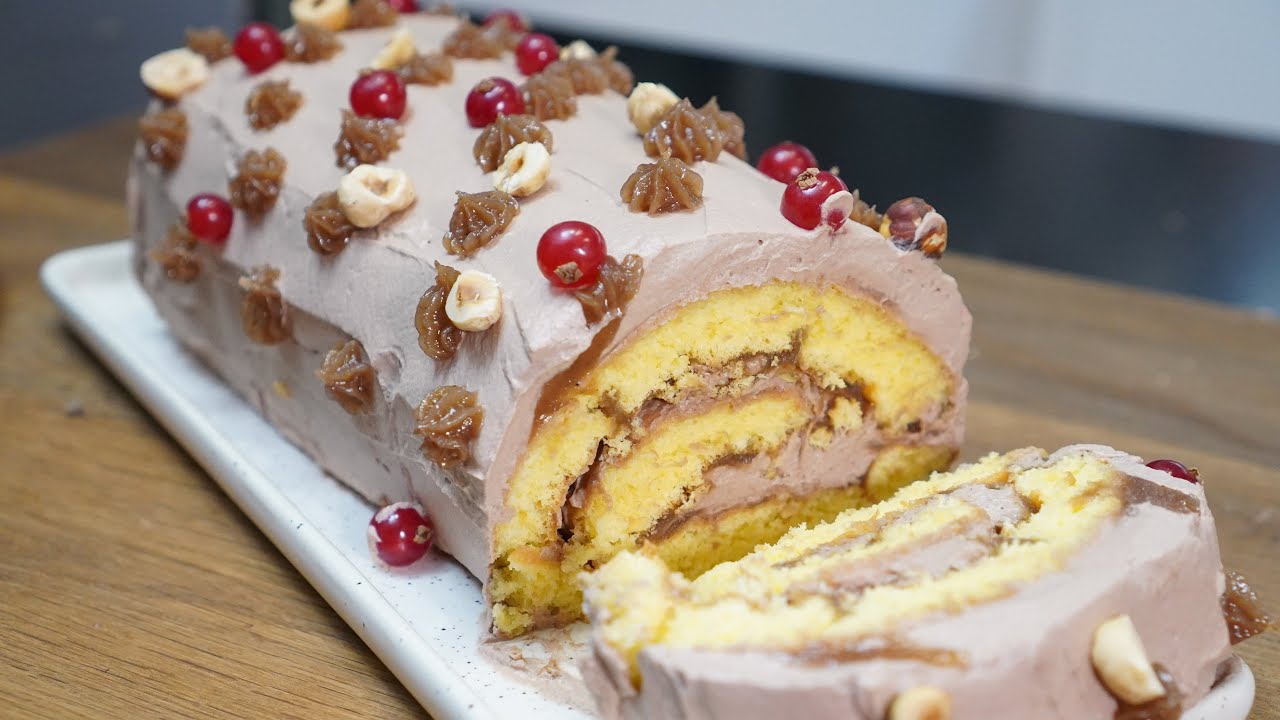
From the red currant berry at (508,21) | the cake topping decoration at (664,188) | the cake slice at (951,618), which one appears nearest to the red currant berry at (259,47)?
the red currant berry at (508,21)

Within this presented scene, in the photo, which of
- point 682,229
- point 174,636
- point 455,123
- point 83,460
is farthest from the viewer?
point 83,460

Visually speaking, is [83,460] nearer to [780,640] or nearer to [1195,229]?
[780,640]

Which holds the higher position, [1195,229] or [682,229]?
[682,229]

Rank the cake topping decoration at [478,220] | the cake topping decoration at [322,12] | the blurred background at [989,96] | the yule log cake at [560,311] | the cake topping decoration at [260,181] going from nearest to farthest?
1. the yule log cake at [560,311]
2. the cake topping decoration at [478,220]
3. the cake topping decoration at [260,181]
4. the cake topping decoration at [322,12]
5. the blurred background at [989,96]

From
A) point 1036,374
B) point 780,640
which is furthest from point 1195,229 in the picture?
point 780,640

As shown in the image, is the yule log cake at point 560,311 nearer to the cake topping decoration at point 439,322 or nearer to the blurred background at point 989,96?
the cake topping decoration at point 439,322

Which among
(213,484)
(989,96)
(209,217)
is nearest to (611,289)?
(209,217)
